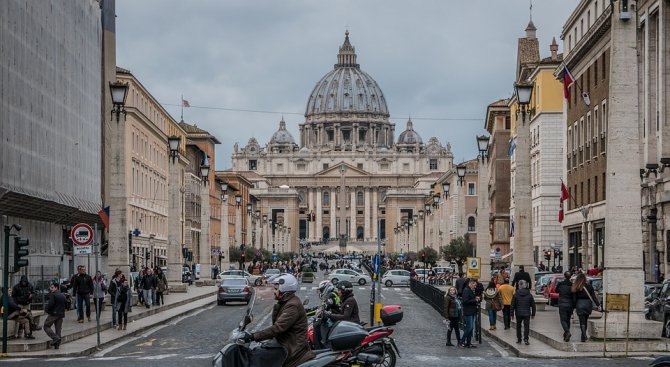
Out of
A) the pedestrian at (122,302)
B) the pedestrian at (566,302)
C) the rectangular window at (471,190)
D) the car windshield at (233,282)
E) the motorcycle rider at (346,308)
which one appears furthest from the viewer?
the rectangular window at (471,190)

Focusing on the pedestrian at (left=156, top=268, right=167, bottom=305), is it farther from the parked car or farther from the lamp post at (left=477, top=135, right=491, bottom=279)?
the lamp post at (left=477, top=135, right=491, bottom=279)

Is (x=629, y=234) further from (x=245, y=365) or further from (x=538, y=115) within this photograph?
(x=538, y=115)

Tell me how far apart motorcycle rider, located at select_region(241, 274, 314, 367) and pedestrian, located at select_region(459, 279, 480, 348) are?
43.5 feet

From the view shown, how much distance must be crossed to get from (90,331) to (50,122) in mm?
21709

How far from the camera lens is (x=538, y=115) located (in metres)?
75.4

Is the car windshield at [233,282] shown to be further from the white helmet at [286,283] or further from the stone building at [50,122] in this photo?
the white helmet at [286,283]

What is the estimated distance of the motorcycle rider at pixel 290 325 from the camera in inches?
532

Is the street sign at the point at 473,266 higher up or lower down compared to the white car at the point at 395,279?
higher up

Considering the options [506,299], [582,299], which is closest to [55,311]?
[582,299]

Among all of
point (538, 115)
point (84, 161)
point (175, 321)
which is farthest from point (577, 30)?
point (175, 321)

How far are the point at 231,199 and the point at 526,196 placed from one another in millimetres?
111282

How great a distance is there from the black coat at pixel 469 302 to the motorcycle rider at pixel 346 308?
19.1 ft

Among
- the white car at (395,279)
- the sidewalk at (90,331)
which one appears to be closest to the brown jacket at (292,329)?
the sidewalk at (90,331)

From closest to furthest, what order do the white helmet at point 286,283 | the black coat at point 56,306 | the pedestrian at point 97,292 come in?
the white helmet at point 286,283, the black coat at point 56,306, the pedestrian at point 97,292
